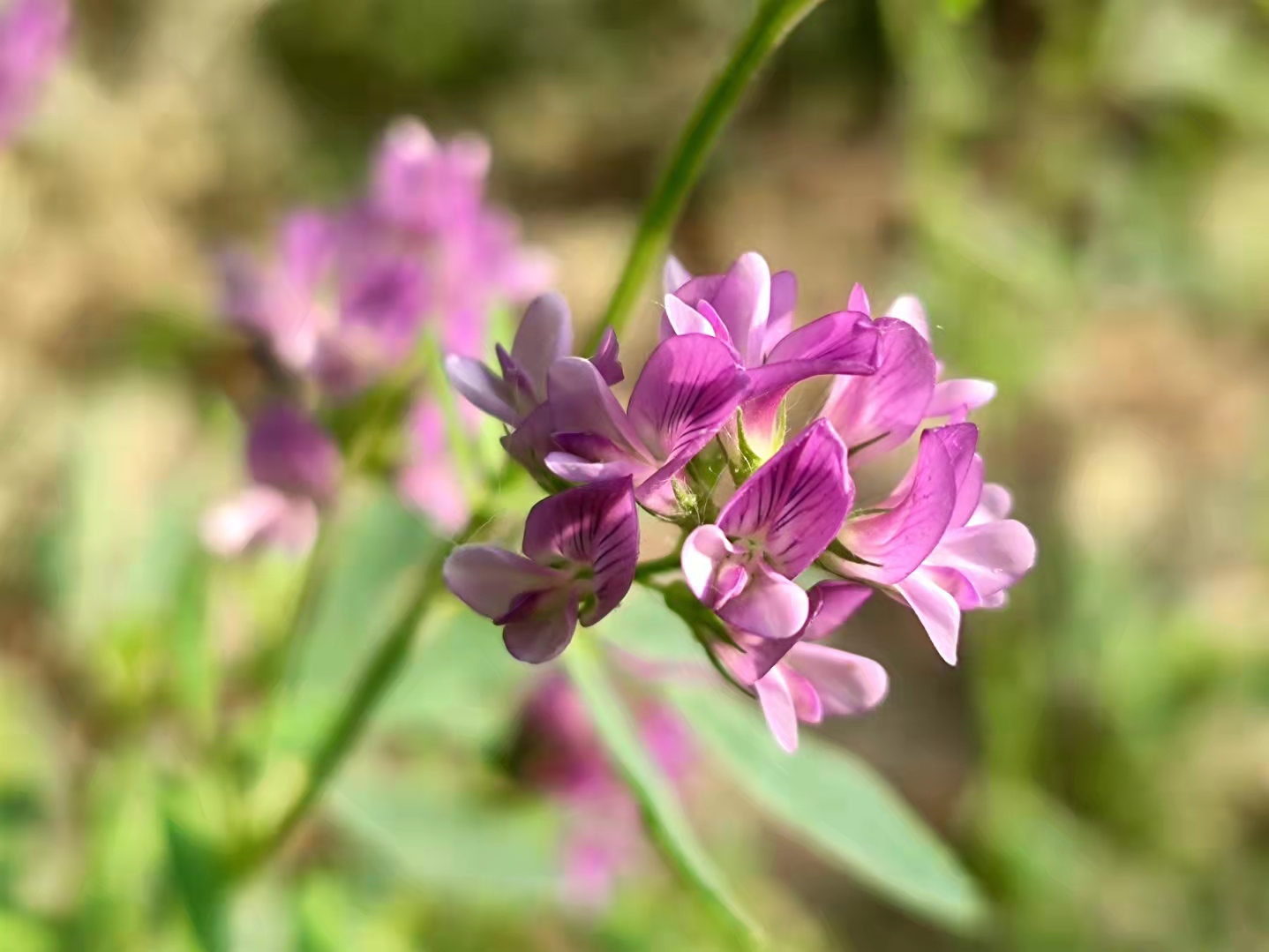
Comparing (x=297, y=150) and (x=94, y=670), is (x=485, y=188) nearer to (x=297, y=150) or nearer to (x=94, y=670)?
(x=297, y=150)

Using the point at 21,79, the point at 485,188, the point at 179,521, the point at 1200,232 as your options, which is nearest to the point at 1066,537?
the point at 1200,232

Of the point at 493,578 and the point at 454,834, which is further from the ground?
the point at 493,578

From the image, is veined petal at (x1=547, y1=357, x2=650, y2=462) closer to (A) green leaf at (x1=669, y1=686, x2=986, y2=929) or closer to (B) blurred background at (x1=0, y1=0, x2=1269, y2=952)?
(A) green leaf at (x1=669, y1=686, x2=986, y2=929)

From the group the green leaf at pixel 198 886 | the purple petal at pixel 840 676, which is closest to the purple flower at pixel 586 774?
the green leaf at pixel 198 886

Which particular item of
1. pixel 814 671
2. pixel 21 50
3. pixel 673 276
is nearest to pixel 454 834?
pixel 814 671

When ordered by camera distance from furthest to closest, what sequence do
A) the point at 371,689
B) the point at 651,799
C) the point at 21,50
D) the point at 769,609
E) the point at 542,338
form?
1. the point at 21,50
2. the point at 371,689
3. the point at 651,799
4. the point at 542,338
5. the point at 769,609

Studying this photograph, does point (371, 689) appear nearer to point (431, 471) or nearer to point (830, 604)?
point (431, 471)

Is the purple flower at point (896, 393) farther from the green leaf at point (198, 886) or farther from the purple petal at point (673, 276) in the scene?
the green leaf at point (198, 886)
